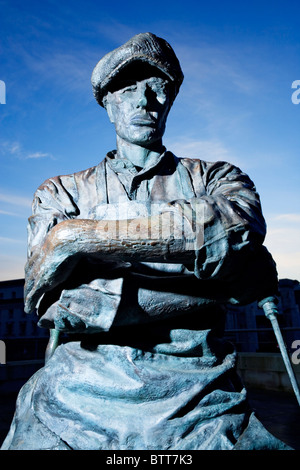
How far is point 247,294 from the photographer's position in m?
1.46

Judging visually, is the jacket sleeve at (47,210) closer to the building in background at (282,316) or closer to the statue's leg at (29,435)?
the statue's leg at (29,435)

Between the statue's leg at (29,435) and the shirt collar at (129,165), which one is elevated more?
the shirt collar at (129,165)

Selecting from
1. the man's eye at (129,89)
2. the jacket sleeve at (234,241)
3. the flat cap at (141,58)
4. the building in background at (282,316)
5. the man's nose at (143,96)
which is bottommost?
the building in background at (282,316)

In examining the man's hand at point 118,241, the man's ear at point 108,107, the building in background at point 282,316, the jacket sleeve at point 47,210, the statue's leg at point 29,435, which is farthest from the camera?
the building in background at point 282,316

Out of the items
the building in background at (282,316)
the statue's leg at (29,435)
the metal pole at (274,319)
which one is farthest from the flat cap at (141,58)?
the building in background at (282,316)

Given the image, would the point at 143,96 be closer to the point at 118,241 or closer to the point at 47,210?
the point at 47,210

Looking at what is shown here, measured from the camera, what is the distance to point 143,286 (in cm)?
142

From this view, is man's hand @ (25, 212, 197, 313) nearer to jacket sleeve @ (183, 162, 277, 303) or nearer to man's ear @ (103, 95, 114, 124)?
jacket sleeve @ (183, 162, 277, 303)

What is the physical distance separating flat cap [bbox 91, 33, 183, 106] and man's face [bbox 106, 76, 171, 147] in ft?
0.19

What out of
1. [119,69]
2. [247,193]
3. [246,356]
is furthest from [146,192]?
[246,356]

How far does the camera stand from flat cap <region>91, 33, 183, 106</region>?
1.61 m

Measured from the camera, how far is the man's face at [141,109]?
163cm

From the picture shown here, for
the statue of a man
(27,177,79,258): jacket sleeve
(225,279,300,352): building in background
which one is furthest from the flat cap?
(225,279,300,352): building in background
